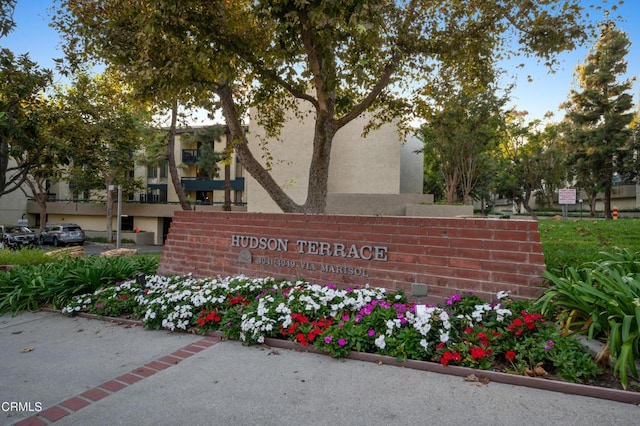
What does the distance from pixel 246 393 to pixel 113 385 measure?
129 cm

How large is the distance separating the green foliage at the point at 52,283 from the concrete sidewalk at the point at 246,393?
2306mm

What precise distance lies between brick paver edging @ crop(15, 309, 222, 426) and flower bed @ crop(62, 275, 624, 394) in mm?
427

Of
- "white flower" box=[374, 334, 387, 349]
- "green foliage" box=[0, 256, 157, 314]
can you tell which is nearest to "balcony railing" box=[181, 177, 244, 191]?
"green foliage" box=[0, 256, 157, 314]

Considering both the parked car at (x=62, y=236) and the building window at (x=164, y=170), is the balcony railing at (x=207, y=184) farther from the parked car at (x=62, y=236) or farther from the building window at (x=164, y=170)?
the parked car at (x=62, y=236)

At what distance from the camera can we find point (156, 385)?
366cm

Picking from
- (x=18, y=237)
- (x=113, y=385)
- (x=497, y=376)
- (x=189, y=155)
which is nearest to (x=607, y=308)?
(x=497, y=376)

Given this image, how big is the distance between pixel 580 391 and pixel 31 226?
4603cm

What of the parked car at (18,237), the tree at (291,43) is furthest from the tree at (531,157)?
the parked car at (18,237)

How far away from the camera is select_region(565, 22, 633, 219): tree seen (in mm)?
26219

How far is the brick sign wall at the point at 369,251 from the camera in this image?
15.1 ft

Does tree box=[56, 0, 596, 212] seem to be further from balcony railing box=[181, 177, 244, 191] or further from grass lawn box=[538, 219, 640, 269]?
balcony railing box=[181, 177, 244, 191]

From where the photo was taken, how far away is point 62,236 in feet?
95.7

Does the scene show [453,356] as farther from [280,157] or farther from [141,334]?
[280,157]

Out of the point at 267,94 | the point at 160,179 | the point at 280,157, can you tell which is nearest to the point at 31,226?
the point at 160,179
